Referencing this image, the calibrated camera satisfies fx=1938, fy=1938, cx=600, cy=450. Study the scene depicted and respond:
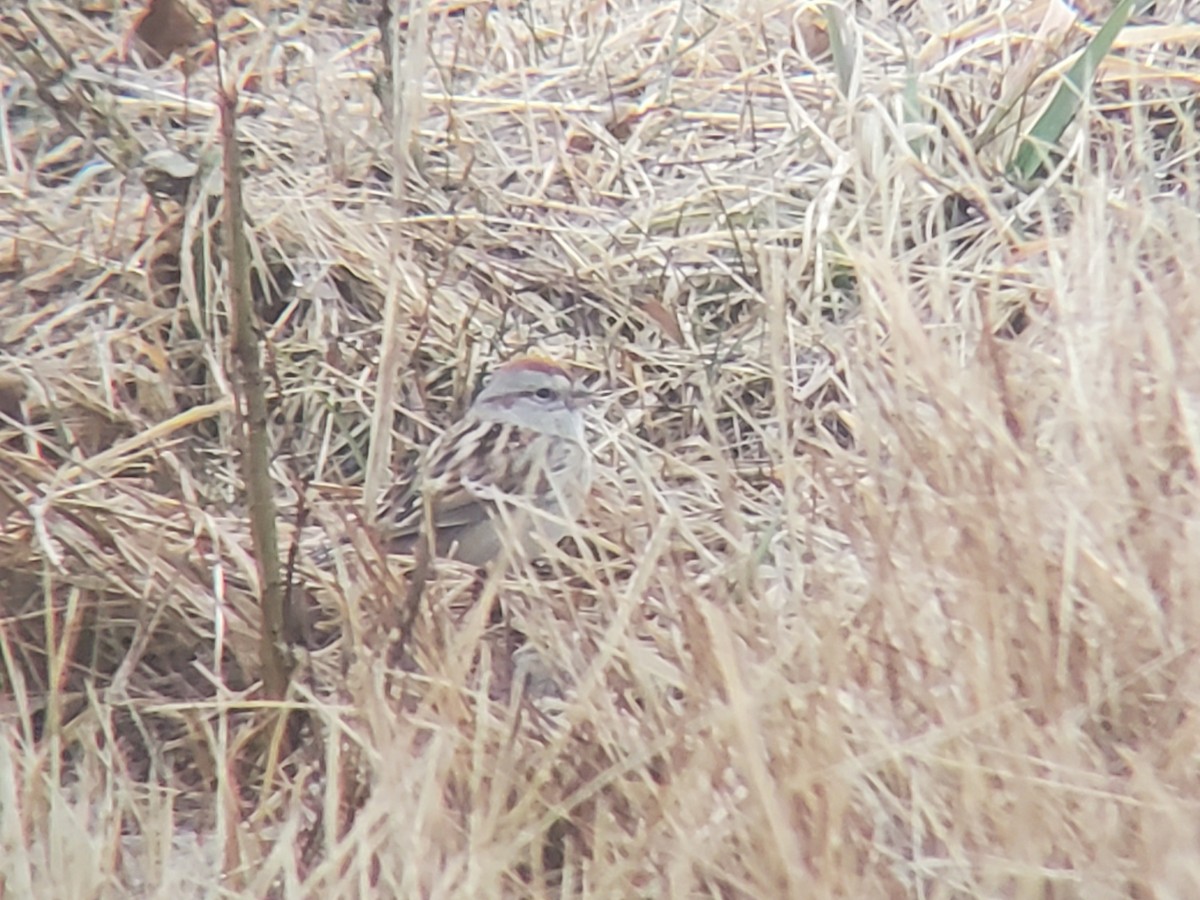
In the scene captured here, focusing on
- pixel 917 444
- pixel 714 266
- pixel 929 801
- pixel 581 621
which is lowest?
pixel 929 801

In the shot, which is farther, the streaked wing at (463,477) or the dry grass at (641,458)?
the streaked wing at (463,477)

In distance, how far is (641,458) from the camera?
12.2ft

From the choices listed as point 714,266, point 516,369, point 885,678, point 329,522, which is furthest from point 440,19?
point 885,678

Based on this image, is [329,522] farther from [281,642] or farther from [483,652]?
[483,652]

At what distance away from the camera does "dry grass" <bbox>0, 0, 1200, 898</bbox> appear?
2451 millimetres

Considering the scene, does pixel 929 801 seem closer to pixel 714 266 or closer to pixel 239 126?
pixel 714 266

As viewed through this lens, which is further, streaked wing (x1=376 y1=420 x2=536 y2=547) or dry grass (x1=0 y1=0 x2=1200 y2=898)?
streaked wing (x1=376 y1=420 x2=536 y2=547)

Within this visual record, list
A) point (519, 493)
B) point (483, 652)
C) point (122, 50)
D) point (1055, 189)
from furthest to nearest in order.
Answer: point (122, 50) → point (1055, 189) → point (519, 493) → point (483, 652)

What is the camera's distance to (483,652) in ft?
9.02

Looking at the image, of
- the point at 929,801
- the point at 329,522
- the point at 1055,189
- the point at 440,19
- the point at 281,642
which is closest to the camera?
the point at 929,801

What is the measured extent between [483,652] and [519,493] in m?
0.97

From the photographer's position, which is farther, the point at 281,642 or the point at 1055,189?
the point at 1055,189

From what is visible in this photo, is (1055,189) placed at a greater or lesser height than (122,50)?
lesser

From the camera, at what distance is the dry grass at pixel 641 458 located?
2.45 meters
